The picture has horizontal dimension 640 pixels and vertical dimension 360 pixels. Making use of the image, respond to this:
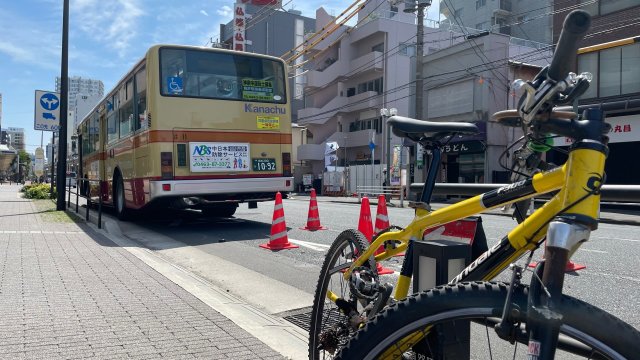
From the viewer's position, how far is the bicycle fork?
58.0 inches

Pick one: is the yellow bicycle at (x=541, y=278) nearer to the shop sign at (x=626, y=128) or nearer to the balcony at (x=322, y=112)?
the shop sign at (x=626, y=128)

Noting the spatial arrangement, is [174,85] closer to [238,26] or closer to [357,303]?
[357,303]

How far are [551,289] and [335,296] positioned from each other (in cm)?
167

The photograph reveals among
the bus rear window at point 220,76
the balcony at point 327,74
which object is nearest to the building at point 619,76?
the bus rear window at point 220,76

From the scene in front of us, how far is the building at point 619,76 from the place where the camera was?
65.2ft

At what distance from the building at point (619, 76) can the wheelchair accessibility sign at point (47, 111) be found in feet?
62.2

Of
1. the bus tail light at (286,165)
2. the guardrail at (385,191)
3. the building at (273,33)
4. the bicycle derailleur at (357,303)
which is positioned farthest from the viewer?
the building at (273,33)

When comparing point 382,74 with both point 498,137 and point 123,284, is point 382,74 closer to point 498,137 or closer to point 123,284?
point 498,137

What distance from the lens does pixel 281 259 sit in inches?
306

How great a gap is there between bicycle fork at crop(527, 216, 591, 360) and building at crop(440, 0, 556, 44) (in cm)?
4719

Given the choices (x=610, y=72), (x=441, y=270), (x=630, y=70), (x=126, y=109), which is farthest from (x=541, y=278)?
(x=610, y=72)

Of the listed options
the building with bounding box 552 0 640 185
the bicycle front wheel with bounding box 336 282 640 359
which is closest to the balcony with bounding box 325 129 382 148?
the building with bounding box 552 0 640 185

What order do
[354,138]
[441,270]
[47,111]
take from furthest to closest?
1. [354,138]
2. [47,111]
3. [441,270]

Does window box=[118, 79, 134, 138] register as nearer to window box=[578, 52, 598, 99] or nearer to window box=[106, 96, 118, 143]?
window box=[106, 96, 118, 143]
